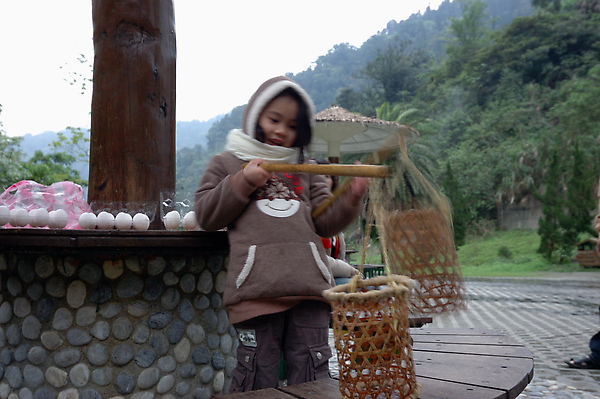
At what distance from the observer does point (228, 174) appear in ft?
5.76

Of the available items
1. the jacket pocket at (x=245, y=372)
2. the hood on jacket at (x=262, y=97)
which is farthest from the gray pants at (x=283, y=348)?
the hood on jacket at (x=262, y=97)

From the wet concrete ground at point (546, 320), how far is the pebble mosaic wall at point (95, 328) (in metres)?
1.14

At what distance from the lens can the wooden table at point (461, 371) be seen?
135 centimetres

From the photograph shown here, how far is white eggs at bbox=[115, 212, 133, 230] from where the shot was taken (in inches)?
76.2

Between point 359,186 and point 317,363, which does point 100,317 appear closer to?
point 317,363

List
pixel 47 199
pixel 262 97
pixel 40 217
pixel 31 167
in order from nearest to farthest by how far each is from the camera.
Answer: pixel 262 97
pixel 40 217
pixel 47 199
pixel 31 167

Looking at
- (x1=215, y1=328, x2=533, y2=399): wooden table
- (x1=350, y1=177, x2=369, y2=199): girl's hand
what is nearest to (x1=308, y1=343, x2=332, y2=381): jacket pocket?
(x1=215, y1=328, x2=533, y2=399): wooden table

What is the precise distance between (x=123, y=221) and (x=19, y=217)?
15.1 inches

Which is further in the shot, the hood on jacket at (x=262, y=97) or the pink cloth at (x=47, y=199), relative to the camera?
the pink cloth at (x=47, y=199)

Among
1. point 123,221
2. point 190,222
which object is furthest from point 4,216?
point 190,222

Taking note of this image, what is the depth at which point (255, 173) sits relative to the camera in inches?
60.1

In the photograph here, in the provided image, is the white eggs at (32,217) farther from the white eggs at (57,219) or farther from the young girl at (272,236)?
the young girl at (272,236)

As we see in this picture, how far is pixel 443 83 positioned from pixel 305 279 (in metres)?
40.7

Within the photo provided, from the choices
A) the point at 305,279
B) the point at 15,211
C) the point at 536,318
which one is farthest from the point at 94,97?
the point at 536,318
